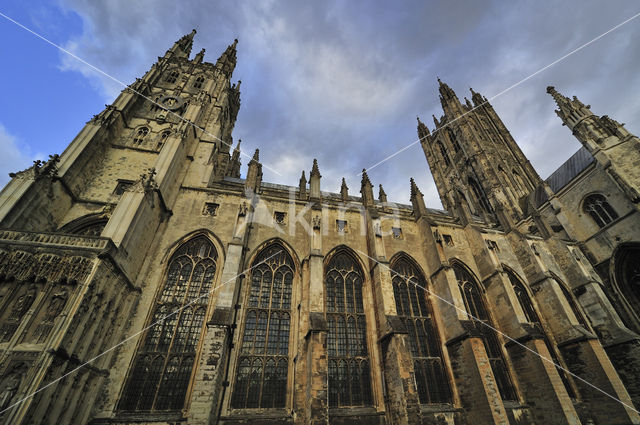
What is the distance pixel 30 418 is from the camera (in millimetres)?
5949

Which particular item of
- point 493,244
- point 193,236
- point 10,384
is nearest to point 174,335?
point 10,384

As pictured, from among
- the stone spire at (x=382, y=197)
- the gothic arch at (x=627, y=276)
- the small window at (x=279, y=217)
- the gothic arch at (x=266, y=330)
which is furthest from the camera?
the stone spire at (x=382, y=197)

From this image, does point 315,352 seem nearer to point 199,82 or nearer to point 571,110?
point 199,82

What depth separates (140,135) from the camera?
1542 cm

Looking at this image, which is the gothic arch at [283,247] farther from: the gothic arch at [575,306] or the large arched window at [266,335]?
the gothic arch at [575,306]

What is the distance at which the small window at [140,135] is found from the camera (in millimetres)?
15121

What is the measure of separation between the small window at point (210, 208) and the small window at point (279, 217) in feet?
9.73

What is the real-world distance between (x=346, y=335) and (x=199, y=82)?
21864mm

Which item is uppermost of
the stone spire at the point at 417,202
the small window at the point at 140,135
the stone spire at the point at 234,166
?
the stone spire at the point at 234,166

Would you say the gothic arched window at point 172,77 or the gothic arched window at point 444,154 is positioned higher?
the gothic arched window at point 444,154

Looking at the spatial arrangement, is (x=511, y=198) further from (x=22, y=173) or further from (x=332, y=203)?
(x=22, y=173)

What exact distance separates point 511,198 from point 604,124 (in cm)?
750

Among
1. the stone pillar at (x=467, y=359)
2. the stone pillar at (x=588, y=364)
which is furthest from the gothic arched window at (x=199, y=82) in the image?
the stone pillar at (x=588, y=364)

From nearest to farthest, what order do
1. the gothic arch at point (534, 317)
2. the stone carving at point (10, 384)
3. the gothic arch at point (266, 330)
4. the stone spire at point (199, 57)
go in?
the stone carving at point (10, 384) → the gothic arch at point (266, 330) → the gothic arch at point (534, 317) → the stone spire at point (199, 57)
